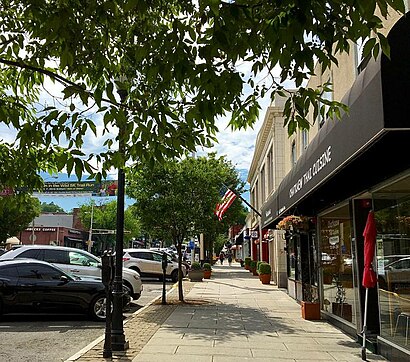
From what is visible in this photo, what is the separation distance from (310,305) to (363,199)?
12.7 feet

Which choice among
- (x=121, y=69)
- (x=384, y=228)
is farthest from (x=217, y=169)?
(x=121, y=69)

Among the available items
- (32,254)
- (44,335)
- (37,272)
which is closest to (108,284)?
(44,335)

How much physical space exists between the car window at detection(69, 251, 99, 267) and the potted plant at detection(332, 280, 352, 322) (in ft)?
25.9

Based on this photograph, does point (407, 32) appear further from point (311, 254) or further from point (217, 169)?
point (217, 169)

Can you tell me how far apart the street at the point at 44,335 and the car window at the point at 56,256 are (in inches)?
116

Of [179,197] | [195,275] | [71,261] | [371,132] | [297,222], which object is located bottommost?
[195,275]

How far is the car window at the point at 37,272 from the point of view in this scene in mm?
11500

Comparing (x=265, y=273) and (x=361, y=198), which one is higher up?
(x=361, y=198)

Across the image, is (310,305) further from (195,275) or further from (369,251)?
(195,275)

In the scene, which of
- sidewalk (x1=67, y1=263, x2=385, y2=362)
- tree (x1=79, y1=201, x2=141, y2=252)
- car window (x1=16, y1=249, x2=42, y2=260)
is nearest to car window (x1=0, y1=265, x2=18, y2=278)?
sidewalk (x1=67, y1=263, x2=385, y2=362)

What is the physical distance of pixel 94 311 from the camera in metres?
11.5

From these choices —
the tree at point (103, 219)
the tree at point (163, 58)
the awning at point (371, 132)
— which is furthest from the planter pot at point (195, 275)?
the tree at point (103, 219)

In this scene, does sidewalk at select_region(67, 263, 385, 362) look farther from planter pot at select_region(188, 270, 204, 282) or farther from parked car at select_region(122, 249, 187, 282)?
planter pot at select_region(188, 270, 204, 282)

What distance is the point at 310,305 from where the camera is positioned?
39.2 ft
